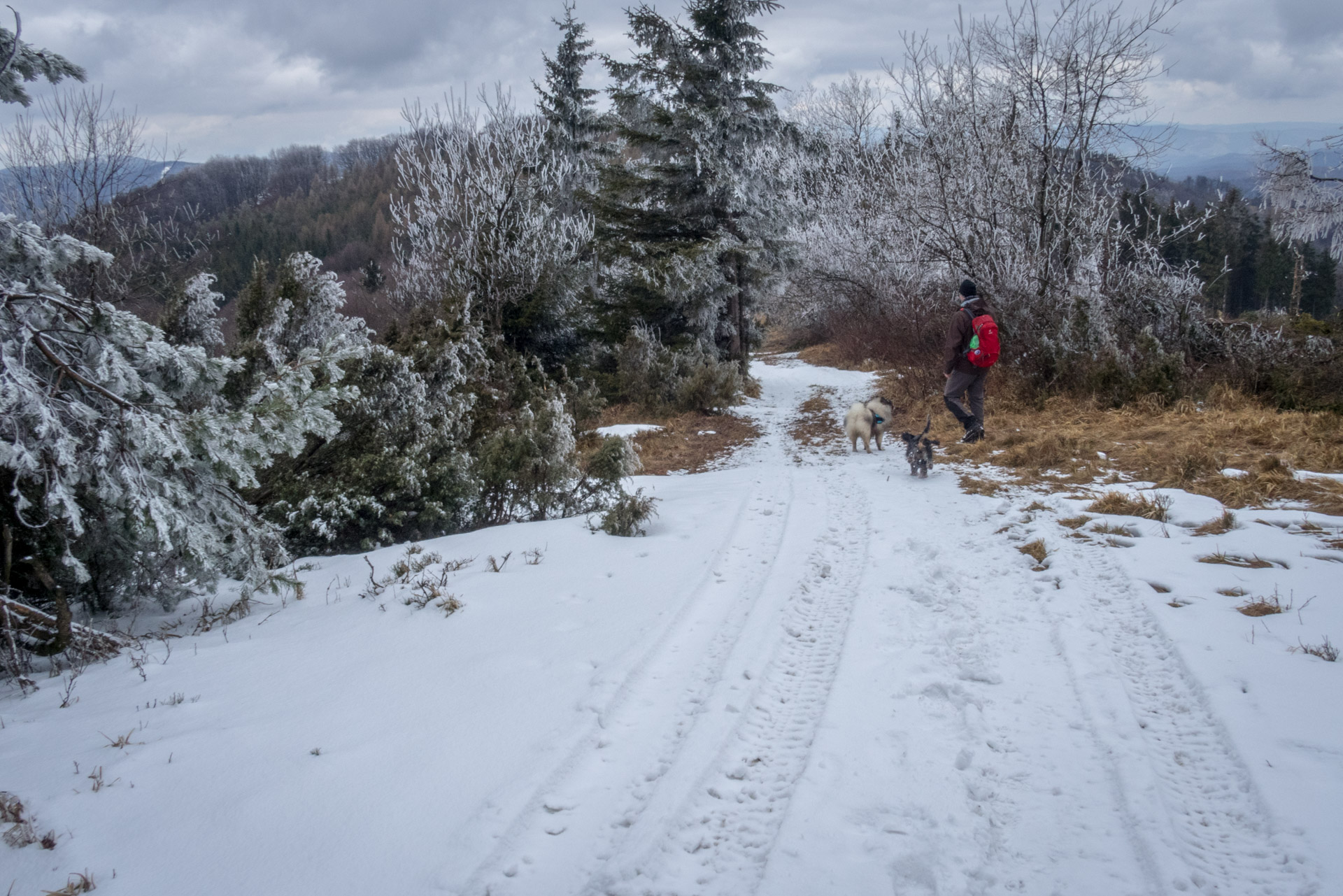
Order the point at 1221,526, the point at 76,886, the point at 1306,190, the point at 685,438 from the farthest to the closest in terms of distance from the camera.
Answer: the point at 685,438 < the point at 1306,190 < the point at 1221,526 < the point at 76,886

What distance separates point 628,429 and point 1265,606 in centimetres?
909

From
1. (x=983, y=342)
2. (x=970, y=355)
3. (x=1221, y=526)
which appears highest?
(x=983, y=342)

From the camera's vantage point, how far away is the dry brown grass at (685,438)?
379 inches

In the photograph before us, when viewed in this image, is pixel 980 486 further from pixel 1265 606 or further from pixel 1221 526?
pixel 1265 606

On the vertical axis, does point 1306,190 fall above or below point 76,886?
above

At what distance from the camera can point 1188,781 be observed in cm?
233

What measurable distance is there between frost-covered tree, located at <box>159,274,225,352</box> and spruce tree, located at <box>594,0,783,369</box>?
9.25 meters

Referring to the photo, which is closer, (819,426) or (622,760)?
(622,760)

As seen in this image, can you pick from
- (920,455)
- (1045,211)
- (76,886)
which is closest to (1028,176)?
(1045,211)

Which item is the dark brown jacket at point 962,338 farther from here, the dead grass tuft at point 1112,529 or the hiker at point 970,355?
the dead grass tuft at point 1112,529

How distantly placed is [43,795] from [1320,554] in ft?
Result: 20.3

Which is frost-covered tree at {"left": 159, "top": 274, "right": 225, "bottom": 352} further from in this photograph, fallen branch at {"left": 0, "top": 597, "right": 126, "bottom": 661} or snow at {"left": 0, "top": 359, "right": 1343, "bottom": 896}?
fallen branch at {"left": 0, "top": 597, "right": 126, "bottom": 661}

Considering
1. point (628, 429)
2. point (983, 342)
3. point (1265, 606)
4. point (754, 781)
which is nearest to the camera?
point (754, 781)

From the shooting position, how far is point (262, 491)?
521cm
